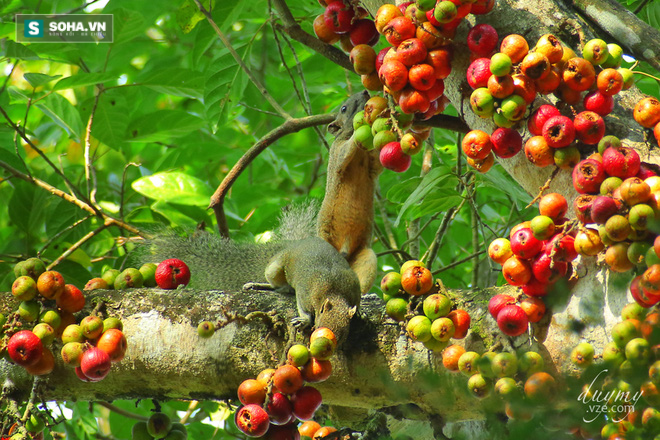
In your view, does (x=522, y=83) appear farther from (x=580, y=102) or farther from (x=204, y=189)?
(x=204, y=189)

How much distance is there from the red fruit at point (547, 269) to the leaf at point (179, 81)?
2226 mm

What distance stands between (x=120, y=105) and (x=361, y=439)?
2197 millimetres

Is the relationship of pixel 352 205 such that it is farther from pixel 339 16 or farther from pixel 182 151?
pixel 182 151

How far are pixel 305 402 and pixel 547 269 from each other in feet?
1.99

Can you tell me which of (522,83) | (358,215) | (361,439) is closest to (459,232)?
(358,215)

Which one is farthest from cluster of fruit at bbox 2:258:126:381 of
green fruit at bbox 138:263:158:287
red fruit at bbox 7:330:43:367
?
green fruit at bbox 138:263:158:287

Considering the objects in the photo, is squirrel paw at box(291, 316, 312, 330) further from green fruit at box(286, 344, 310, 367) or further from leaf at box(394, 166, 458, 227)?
leaf at box(394, 166, 458, 227)

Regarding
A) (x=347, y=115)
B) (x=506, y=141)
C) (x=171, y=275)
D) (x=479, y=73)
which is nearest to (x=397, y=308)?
(x=506, y=141)

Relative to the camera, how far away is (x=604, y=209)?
4.04 ft

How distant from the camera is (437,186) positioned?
2.34 meters

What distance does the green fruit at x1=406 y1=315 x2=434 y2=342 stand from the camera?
1527 mm

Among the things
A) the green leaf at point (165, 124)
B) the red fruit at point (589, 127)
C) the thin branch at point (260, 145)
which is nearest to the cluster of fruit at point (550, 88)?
the red fruit at point (589, 127)

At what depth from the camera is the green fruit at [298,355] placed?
4.96 ft

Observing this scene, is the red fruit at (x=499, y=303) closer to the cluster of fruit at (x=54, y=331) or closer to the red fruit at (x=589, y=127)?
the red fruit at (x=589, y=127)
